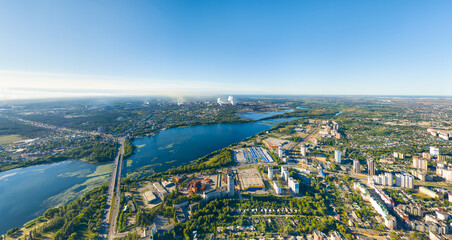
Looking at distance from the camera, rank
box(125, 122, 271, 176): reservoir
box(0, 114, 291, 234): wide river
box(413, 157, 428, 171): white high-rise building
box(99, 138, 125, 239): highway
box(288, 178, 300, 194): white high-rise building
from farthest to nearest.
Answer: box(125, 122, 271, 176): reservoir
box(413, 157, 428, 171): white high-rise building
box(288, 178, 300, 194): white high-rise building
box(0, 114, 291, 234): wide river
box(99, 138, 125, 239): highway

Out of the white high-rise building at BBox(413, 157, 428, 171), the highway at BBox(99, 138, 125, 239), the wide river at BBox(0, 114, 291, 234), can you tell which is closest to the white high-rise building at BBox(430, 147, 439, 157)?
the white high-rise building at BBox(413, 157, 428, 171)

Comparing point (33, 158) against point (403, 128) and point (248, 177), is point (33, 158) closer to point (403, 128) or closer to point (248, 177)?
point (248, 177)

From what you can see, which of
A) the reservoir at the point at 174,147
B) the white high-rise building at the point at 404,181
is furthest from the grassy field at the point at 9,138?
the white high-rise building at the point at 404,181

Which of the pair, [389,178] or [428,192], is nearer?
[428,192]

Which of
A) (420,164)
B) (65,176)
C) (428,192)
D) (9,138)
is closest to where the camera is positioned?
(428,192)

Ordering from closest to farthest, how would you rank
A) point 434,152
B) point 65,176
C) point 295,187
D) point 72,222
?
1. point 72,222
2. point 295,187
3. point 65,176
4. point 434,152

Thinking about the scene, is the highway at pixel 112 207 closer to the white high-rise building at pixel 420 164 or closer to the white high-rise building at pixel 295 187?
the white high-rise building at pixel 295 187

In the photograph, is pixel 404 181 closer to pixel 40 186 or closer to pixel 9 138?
pixel 40 186

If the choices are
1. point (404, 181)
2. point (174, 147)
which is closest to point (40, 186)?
point (174, 147)

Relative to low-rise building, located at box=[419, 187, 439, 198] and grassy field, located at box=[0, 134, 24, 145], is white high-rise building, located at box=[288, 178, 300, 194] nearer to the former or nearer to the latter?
low-rise building, located at box=[419, 187, 439, 198]

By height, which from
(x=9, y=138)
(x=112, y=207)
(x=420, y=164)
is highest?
(x=9, y=138)
